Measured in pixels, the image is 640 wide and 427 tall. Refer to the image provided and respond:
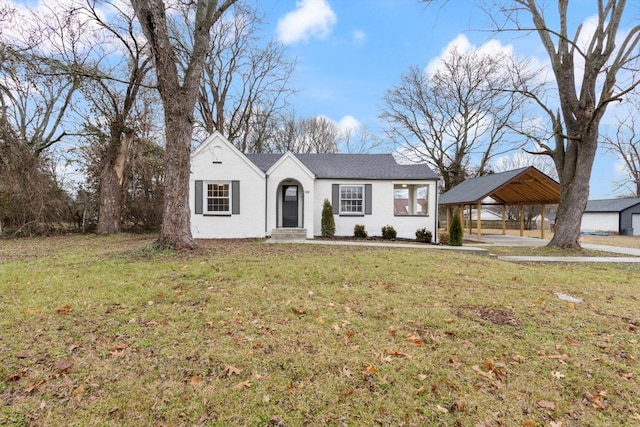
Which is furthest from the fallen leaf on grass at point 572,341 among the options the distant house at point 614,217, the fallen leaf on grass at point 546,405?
the distant house at point 614,217

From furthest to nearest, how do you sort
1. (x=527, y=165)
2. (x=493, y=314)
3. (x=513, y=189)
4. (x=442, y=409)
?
(x=527, y=165) < (x=513, y=189) < (x=493, y=314) < (x=442, y=409)

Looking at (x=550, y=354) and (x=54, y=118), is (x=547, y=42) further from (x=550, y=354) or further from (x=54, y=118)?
(x=54, y=118)

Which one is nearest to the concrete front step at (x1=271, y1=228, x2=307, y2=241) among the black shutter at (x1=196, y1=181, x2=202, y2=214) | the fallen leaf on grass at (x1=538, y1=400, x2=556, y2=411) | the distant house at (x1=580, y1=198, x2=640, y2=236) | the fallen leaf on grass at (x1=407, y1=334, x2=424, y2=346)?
the black shutter at (x1=196, y1=181, x2=202, y2=214)

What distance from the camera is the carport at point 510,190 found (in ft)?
43.4

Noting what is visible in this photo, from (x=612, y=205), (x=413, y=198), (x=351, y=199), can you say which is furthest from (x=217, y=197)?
(x=612, y=205)

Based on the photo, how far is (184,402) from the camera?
231 centimetres

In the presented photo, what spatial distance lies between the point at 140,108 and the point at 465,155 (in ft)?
82.2

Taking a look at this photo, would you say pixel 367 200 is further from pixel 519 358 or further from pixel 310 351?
pixel 310 351

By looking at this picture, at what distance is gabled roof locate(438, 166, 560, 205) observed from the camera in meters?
13.2

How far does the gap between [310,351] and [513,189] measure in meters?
17.1

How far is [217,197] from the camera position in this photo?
13141 mm

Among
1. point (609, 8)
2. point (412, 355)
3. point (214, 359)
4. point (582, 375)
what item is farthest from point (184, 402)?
point (609, 8)

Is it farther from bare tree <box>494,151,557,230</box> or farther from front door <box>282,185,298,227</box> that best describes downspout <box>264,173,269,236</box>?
bare tree <box>494,151,557,230</box>

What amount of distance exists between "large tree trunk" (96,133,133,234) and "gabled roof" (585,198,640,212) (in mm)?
39724
